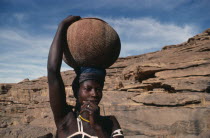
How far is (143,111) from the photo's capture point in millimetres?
5906

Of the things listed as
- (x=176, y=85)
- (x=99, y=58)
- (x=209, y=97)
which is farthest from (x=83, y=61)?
(x=176, y=85)

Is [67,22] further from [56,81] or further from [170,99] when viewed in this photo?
[170,99]

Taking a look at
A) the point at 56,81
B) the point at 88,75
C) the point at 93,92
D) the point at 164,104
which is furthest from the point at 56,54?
the point at 164,104

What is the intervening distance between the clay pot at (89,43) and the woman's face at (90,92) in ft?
0.59

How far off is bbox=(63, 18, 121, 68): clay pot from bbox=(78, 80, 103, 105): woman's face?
0.18 m

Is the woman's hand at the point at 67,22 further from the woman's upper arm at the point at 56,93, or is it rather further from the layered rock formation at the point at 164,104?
the layered rock formation at the point at 164,104

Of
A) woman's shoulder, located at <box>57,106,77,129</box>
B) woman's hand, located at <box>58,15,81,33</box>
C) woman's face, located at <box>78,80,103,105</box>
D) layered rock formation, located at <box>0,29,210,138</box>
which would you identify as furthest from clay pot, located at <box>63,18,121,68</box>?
layered rock formation, located at <box>0,29,210,138</box>

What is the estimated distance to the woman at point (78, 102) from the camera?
4.43 ft

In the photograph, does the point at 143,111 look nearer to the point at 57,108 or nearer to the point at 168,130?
the point at 168,130

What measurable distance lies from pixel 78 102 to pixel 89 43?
0.50 m

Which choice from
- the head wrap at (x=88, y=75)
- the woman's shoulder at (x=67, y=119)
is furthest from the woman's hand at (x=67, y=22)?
the woman's shoulder at (x=67, y=119)

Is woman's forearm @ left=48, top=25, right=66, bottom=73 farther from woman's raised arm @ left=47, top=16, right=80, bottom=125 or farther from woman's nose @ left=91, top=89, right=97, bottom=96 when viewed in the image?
woman's nose @ left=91, top=89, right=97, bottom=96

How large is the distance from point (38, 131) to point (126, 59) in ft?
65.6

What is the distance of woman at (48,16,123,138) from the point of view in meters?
1.35
